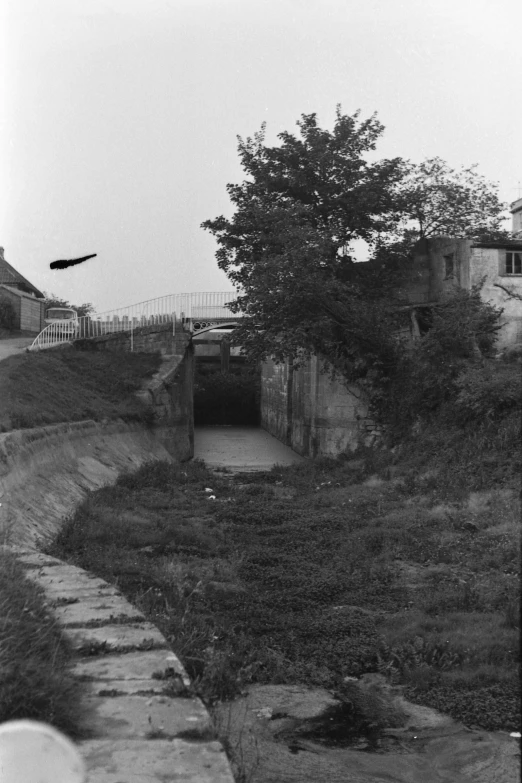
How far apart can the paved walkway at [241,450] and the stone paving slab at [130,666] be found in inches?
753

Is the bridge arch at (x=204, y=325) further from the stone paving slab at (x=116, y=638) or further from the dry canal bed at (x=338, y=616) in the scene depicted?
the stone paving slab at (x=116, y=638)

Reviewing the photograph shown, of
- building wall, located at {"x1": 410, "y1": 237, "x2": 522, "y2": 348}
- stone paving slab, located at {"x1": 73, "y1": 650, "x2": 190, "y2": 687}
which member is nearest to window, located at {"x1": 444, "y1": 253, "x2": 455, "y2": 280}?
building wall, located at {"x1": 410, "y1": 237, "x2": 522, "y2": 348}

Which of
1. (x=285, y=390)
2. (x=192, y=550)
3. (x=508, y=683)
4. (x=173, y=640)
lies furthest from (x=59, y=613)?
(x=285, y=390)

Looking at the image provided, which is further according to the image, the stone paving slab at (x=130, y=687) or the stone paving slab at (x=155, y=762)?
the stone paving slab at (x=130, y=687)

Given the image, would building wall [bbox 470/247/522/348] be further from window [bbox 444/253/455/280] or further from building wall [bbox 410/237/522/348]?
window [bbox 444/253/455/280]

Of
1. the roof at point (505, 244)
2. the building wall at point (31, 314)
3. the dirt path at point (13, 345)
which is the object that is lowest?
the dirt path at point (13, 345)

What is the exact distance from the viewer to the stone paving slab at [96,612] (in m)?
5.07

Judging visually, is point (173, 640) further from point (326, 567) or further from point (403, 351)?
point (403, 351)

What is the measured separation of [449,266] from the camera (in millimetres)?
23891

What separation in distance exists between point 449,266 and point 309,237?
6.08m

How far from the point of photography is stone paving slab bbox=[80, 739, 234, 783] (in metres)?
3.39

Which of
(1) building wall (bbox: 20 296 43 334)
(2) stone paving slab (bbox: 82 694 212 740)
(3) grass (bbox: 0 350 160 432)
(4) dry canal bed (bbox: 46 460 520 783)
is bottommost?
(4) dry canal bed (bbox: 46 460 520 783)

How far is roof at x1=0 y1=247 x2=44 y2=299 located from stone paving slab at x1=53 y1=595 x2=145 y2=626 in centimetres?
3637

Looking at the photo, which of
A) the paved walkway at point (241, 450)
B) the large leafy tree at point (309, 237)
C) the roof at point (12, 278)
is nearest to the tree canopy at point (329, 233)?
the large leafy tree at point (309, 237)
